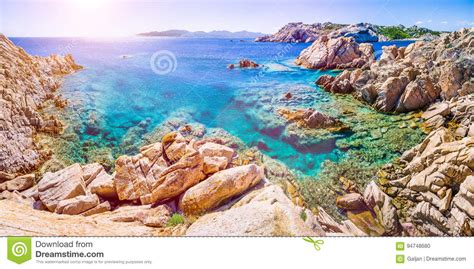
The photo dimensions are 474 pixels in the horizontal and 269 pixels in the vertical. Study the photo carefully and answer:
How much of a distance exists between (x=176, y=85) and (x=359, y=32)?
4.05m

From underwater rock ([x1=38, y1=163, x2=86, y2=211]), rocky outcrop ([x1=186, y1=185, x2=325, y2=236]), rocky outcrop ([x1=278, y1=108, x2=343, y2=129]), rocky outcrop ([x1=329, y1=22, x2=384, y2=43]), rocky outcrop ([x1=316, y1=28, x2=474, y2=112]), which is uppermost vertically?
rocky outcrop ([x1=329, y1=22, x2=384, y2=43])

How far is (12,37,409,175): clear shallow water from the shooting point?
491 cm

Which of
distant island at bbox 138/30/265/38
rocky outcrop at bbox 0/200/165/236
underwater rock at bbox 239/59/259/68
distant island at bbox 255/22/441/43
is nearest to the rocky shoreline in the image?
rocky outcrop at bbox 0/200/165/236

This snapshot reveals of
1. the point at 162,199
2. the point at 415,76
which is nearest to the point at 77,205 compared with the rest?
the point at 162,199

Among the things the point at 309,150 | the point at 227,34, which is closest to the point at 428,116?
the point at 309,150

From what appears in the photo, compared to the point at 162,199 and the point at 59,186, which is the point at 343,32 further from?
the point at 59,186

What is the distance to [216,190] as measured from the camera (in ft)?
12.1

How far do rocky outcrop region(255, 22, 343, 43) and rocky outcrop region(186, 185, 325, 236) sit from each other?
3.17 metres

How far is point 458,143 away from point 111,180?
5.84 metres

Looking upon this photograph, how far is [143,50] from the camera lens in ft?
17.3

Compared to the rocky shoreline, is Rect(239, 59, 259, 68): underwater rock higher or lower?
higher

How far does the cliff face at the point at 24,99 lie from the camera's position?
3.99 m

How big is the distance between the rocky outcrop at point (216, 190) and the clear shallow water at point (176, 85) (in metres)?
1.17

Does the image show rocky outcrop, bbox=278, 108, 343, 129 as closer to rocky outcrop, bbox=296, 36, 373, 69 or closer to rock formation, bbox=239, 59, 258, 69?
rocky outcrop, bbox=296, 36, 373, 69
